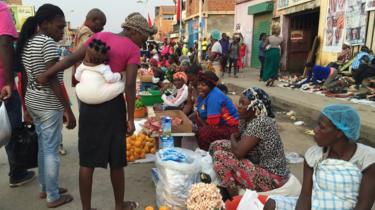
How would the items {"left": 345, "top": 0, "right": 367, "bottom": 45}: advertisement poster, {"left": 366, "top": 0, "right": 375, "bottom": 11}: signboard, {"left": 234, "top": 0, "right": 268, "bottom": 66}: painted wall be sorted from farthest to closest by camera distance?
{"left": 234, "top": 0, "right": 268, "bottom": 66}: painted wall, {"left": 345, "top": 0, "right": 367, "bottom": 45}: advertisement poster, {"left": 366, "top": 0, "right": 375, "bottom": 11}: signboard

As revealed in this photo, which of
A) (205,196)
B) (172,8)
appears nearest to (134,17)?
(205,196)

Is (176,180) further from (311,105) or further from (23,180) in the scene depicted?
(311,105)

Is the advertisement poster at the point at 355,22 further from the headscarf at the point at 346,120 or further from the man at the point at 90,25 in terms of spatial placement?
the headscarf at the point at 346,120

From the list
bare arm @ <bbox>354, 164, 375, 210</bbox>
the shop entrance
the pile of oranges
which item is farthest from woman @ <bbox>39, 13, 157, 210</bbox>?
the shop entrance

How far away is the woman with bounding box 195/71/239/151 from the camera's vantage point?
378 cm

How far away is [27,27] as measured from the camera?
295cm

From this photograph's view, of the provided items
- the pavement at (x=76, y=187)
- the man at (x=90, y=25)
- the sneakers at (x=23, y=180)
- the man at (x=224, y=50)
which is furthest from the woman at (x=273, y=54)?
the sneakers at (x=23, y=180)

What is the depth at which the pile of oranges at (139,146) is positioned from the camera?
437 cm

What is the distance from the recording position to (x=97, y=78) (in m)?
2.55

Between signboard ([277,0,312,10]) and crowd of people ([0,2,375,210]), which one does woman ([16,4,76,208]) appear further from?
signboard ([277,0,312,10])

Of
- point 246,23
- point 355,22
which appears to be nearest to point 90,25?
point 355,22

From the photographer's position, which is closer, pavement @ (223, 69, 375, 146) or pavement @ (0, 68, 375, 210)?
pavement @ (0, 68, 375, 210)

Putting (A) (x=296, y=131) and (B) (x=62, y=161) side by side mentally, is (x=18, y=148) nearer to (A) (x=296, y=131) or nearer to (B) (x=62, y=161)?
(B) (x=62, y=161)

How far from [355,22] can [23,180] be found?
362 inches
